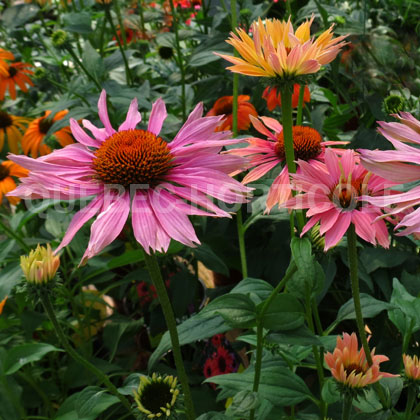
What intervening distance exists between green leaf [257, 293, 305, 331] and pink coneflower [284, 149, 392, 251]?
80mm

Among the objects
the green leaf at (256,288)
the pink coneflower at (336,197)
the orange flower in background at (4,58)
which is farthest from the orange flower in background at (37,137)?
the pink coneflower at (336,197)

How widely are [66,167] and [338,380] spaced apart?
307 mm

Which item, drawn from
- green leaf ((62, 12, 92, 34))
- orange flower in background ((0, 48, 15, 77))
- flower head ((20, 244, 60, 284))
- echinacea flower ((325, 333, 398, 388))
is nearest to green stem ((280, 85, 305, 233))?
echinacea flower ((325, 333, 398, 388))

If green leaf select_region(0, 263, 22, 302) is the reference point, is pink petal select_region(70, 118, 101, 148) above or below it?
above

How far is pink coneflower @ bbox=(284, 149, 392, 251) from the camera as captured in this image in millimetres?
386

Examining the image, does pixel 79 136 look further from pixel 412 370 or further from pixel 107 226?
pixel 412 370

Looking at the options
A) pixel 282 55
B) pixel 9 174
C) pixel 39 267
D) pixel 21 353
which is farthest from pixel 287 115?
pixel 9 174

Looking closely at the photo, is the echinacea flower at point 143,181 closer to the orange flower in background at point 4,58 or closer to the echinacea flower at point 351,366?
the echinacea flower at point 351,366

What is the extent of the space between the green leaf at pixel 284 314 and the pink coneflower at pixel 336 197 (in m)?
0.08

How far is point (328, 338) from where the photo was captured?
0.54m

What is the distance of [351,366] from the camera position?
17.5 inches

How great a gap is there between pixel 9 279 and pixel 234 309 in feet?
1.36

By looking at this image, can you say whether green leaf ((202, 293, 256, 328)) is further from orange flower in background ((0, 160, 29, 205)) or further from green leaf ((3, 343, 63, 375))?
orange flower in background ((0, 160, 29, 205))

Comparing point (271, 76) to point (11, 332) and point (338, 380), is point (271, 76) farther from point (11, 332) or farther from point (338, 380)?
point (11, 332)
